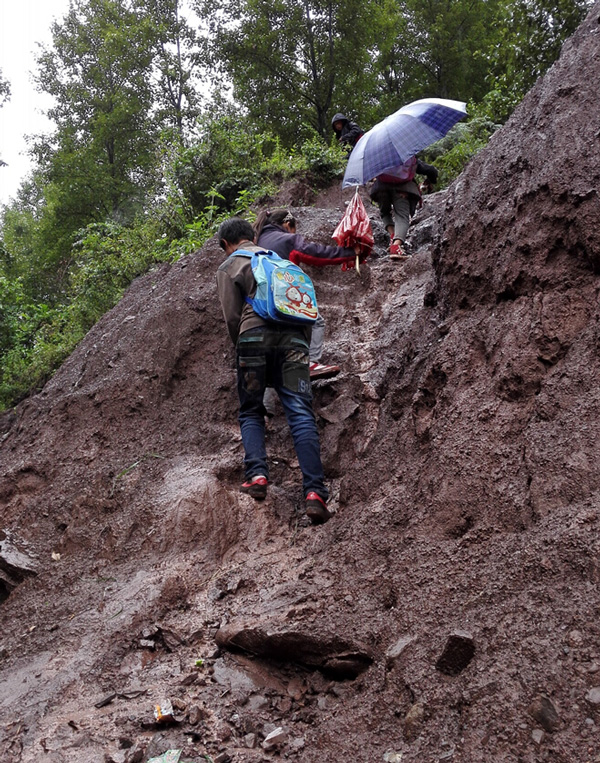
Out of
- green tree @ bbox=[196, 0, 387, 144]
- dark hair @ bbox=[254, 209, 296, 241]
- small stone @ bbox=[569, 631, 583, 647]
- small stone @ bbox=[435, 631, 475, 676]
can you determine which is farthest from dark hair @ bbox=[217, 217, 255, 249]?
green tree @ bbox=[196, 0, 387, 144]

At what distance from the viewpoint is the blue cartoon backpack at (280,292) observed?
435 cm

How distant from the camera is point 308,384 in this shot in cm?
448

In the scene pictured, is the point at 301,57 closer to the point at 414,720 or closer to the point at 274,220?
the point at 274,220

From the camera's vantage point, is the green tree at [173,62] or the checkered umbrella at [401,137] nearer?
the checkered umbrella at [401,137]

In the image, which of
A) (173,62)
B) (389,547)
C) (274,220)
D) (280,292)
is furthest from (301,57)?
(389,547)

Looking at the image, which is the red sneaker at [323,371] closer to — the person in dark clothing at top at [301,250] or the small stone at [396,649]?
the person in dark clothing at top at [301,250]

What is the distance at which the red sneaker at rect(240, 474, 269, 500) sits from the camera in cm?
430

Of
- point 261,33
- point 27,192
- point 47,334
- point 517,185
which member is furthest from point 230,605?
point 27,192

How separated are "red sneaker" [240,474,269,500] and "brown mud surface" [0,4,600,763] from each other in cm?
6

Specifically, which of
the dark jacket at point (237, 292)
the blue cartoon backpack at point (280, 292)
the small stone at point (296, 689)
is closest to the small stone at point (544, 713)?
the small stone at point (296, 689)

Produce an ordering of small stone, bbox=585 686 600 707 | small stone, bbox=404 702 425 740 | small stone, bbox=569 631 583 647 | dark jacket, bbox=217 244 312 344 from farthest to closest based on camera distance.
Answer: dark jacket, bbox=217 244 312 344, small stone, bbox=404 702 425 740, small stone, bbox=569 631 583 647, small stone, bbox=585 686 600 707

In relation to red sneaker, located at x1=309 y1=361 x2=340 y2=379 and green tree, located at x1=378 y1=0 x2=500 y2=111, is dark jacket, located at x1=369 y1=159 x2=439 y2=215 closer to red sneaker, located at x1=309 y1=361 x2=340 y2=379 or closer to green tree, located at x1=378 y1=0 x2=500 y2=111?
red sneaker, located at x1=309 y1=361 x2=340 y2=379

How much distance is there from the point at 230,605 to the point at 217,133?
9621 mm

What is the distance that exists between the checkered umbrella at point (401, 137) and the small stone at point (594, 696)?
5.29m
